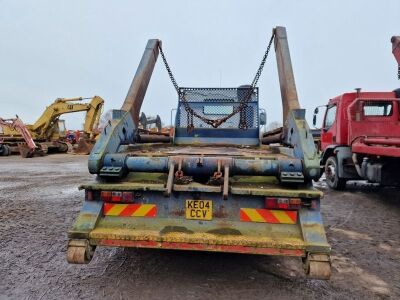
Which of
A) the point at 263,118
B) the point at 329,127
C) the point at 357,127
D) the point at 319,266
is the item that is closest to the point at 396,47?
the point at 357,127

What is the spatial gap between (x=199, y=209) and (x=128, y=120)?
1.72m

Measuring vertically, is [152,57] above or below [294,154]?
above

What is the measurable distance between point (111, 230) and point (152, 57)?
2896 millimetres

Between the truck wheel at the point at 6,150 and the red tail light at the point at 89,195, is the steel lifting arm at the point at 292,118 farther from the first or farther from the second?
the truck wheel at the point at 6,150

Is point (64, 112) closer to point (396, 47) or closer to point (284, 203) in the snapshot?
point (396, 47)

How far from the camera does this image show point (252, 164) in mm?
3436

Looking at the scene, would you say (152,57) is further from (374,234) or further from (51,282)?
(374,234)

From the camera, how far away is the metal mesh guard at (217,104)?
19.8 ft

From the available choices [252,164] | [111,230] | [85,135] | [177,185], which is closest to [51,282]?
[111,230]

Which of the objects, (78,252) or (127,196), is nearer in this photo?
(78,252)

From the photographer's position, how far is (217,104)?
622 cm

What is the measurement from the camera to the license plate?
3336 mm

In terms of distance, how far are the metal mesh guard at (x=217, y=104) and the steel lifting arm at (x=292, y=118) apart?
96cm

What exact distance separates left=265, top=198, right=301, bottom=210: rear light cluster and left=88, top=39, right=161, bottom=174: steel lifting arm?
56.7 inches
